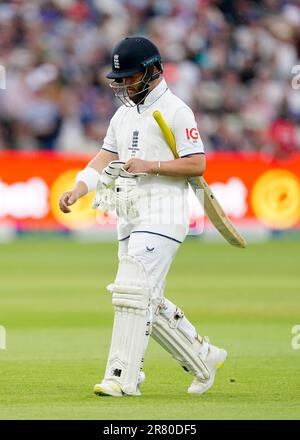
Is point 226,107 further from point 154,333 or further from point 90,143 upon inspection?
point 154,333

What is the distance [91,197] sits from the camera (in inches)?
764

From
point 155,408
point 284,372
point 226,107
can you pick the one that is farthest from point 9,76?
point 155,408

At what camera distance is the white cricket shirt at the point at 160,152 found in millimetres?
7082

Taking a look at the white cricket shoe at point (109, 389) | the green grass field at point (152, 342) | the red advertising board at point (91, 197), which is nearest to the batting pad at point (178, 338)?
the green grass field at point (152, 342)

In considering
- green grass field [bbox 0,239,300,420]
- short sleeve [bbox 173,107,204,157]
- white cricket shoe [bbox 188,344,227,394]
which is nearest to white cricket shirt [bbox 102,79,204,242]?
short sleeve [bbox 173,107,204,157]

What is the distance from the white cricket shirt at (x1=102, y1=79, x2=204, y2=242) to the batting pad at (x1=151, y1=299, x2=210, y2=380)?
1.49 feet

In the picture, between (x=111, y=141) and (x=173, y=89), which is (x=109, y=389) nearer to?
(x=111, y=141)

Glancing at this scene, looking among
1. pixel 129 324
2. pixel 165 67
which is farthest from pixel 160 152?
pixel 165 67

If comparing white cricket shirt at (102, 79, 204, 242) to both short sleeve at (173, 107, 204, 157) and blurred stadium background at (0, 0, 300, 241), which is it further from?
blurred stadium background at (0, 0, 300, 241)

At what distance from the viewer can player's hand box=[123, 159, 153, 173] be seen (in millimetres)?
6977

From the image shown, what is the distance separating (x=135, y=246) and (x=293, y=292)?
741 cm

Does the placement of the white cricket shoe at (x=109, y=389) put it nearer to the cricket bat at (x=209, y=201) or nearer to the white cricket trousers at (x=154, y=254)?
the white cricket trousers at (x=154, y=254)

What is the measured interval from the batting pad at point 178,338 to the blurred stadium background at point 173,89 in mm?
12015
